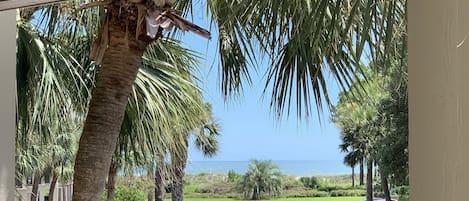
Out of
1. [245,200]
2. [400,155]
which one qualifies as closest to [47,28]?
[400,155]

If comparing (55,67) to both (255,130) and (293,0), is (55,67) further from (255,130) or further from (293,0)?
(255,130)

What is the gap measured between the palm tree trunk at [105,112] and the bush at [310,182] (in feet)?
33.5

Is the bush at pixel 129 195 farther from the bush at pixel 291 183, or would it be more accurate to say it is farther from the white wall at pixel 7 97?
the white wall at pixel 7 97

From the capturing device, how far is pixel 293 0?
195 centimetres

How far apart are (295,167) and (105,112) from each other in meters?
10.6

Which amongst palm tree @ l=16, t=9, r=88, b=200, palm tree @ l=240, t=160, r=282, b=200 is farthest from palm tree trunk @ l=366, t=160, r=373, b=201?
palm tree @ l=16, t=9, r=88, b=200

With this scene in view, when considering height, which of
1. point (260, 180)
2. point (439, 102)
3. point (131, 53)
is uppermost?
point (131, 53)

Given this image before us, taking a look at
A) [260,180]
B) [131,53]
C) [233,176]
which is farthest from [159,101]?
[233,176]

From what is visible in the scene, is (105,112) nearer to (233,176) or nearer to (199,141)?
(199,141)

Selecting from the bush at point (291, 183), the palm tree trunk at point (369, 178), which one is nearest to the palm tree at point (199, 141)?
the palm tree trunk at point (369, 178)

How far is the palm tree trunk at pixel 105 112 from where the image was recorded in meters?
2.20

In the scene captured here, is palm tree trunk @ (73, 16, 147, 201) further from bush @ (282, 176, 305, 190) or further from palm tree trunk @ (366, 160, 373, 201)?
bush @ (282, 176, 305, 190)

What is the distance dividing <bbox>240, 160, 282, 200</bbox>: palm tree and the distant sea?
0.55 ft

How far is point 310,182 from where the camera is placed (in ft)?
40.0
